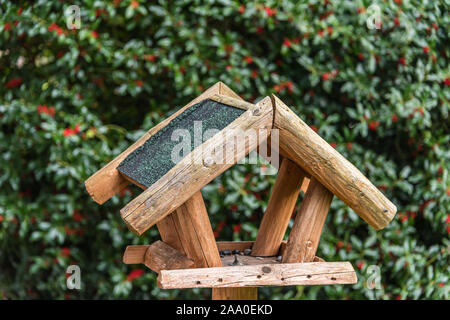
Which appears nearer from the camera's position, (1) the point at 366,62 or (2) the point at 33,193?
(1) the point at 366,62

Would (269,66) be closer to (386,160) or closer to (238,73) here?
(238,73)

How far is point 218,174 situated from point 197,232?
222mm

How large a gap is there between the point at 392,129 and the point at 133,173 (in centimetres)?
186

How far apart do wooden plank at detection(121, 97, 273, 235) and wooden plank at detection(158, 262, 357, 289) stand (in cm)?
18

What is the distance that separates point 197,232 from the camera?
168 centimetres

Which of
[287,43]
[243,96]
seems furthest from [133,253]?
[287,43]

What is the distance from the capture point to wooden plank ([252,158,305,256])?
1928 millimetres

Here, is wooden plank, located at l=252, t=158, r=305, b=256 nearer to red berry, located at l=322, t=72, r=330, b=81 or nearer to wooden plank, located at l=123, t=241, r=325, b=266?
wooden plank, located at l=123, t=241, r=325, b=266

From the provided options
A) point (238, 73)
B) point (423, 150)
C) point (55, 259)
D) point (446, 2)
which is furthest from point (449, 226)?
point (55, 259)

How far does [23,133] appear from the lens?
121 inches

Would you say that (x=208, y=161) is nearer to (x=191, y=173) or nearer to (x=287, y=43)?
(x=191, y=173)

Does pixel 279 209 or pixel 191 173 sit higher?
pixel 191 173

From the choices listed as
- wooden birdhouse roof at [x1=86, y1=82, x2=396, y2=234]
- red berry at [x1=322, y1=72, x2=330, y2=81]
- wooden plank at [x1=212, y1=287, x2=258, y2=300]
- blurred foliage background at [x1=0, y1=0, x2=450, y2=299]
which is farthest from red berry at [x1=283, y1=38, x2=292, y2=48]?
wooden plank at [x1=212, y1=287, x2=258, y2=300]

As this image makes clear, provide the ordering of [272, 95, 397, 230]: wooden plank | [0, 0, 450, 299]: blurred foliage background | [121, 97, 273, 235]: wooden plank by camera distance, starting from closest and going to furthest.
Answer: [121, 97, 273, 235]: wooden plank < [272, 95, 397, 230]: wooden plank < [0, 0, 450, 299]: blurred foliage background
